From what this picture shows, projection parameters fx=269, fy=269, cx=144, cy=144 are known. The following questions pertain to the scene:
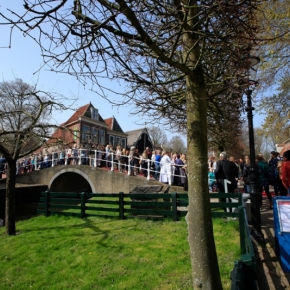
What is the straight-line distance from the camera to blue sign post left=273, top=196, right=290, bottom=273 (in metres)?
3.98

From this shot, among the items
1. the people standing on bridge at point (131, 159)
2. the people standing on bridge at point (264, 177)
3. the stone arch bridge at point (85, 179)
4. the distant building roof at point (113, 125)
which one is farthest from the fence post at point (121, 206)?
the distant building roof at point (113, 125)

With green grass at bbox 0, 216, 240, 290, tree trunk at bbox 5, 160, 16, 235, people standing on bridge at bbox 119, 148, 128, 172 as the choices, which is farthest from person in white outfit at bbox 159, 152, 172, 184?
tree trunk at bbox 5, 160, 16, 235

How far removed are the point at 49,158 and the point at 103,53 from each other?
67.6ft

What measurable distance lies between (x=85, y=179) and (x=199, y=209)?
19145mm

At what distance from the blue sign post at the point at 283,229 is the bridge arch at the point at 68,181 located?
584 inches

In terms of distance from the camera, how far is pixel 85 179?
A: 21.0 metres

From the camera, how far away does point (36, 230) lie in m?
9.21

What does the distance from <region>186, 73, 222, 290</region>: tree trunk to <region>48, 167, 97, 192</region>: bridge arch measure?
1582cm

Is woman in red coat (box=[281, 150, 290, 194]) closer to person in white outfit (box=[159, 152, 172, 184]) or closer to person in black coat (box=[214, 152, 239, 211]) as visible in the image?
person in black coat (box=[214, 152, 239, 211])

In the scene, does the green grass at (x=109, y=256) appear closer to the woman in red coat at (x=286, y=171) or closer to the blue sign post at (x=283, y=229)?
the blue sign post at (x=283, y=229)

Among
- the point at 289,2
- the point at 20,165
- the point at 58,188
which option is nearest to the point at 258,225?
the point at 289,2

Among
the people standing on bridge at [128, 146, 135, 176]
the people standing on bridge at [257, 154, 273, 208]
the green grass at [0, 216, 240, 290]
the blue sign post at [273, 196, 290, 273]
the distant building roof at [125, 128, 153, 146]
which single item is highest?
the distant building roof at [125, 128, 153, 146]

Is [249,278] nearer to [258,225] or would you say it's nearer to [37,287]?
[258,225]

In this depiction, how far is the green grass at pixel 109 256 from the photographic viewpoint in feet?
16.0
